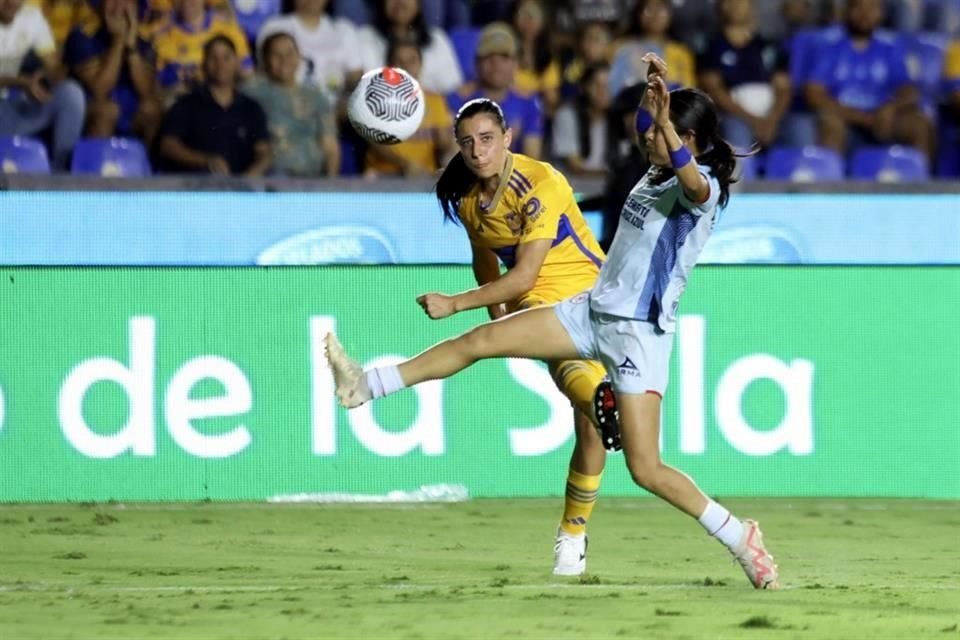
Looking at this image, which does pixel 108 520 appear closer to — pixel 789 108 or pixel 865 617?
pixel 865 617

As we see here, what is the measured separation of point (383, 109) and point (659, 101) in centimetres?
230

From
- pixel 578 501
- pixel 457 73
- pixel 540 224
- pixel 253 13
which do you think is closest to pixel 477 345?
pixel 540 224

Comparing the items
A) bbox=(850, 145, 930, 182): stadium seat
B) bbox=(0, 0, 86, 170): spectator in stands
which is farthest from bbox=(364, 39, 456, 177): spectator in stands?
bbox=(850, 145, 930, 182): stadium seat

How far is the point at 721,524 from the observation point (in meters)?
7.45

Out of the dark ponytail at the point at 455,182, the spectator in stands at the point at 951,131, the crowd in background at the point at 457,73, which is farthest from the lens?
the spectator in stands at the point at 951,131

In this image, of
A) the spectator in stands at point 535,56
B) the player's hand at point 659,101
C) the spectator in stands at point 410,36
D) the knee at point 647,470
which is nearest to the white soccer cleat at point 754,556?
the knee at point 647,470

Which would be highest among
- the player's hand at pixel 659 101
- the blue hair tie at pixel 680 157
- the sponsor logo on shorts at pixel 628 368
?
the player's hand at pixel 659 101

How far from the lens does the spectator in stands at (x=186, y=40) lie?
13477 millimetres

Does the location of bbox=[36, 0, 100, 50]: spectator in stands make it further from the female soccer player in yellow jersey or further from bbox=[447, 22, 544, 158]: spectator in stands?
the female soccer player in yellow jersey

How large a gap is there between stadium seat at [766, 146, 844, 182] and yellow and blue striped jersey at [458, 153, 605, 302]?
20.8 ft

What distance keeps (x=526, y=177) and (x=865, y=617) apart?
2617 mm

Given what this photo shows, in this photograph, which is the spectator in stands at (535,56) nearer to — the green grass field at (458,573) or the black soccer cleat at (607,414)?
the green grass field at (458,573)

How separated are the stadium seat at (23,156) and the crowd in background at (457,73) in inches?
4.8

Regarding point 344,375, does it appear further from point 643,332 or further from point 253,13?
point 253,13
